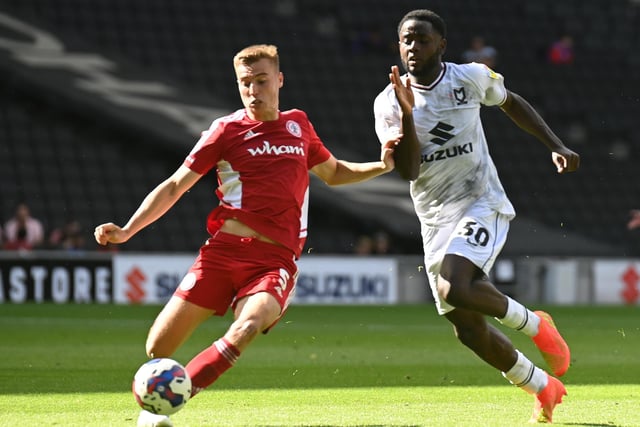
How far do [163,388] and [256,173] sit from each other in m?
1.27

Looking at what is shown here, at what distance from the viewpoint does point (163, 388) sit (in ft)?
18.5

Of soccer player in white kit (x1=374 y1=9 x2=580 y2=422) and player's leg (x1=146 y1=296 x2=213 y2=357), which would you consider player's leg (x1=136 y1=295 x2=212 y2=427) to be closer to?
player's leg (x1=146 y1=296 x2=213 y2=357)

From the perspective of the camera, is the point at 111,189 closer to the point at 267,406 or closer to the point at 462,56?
the point at 462,56

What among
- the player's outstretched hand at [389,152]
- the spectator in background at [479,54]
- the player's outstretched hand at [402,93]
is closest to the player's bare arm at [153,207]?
the player's outstretched hand at [389,152]

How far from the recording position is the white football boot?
5.79 meters

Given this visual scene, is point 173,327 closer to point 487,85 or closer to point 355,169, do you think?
point 355,169

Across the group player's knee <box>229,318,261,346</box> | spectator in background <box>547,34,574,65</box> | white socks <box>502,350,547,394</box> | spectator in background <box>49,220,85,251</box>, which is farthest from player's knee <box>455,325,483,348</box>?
spectator in background <box>547,34,574,65</box>

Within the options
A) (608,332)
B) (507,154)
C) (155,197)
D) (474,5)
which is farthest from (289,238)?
(474,5)

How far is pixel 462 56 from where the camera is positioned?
87.9 ft

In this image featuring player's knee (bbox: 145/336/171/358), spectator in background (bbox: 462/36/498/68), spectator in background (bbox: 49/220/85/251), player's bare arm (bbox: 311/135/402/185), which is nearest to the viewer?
player's knee (bbox: 145/336/171/358)

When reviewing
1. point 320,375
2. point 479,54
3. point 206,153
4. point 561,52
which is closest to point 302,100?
point 479,54

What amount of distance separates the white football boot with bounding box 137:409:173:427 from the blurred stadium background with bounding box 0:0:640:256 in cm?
1596

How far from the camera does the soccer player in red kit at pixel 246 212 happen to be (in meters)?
6.15

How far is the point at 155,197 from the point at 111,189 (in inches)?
666
